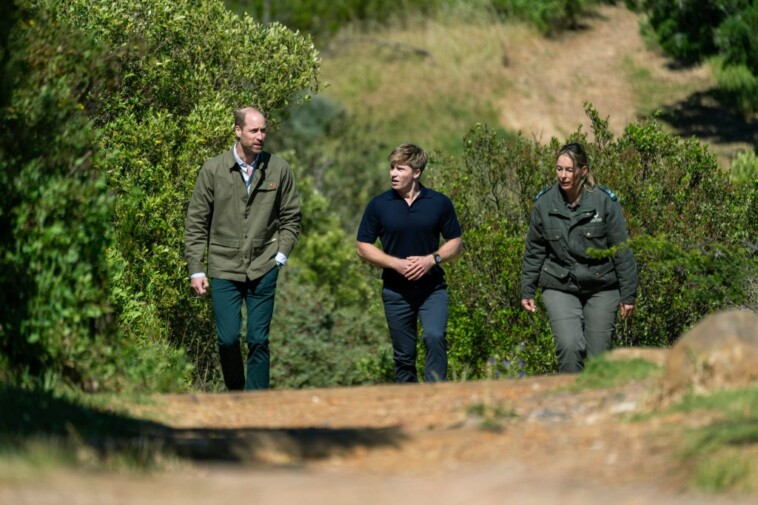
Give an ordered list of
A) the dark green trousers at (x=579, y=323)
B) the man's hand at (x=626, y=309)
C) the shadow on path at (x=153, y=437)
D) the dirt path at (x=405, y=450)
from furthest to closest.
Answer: the man's hand at (x=626, y=309), the dark green trousers at (x=579, y=323), the shadow on path at (x=153, y=437), the dirt path at (x=405, y=450)

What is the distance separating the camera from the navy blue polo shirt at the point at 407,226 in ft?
29.6

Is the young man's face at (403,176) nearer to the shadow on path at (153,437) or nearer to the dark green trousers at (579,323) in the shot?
the dark green trousers at (579,323)

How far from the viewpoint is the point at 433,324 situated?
29.5 ft

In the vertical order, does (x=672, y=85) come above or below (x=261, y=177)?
above

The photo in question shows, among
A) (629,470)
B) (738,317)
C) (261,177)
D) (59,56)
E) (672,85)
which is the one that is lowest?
(629,470)

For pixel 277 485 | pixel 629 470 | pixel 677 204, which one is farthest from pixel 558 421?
pixel 677 204

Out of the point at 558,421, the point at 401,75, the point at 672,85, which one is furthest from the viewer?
the point at 401,75

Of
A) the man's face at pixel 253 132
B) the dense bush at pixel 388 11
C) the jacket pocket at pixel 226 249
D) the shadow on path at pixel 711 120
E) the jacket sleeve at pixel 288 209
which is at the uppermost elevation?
the dense bush at pixel 388 11

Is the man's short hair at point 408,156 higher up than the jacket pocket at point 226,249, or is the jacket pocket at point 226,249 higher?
the man's short hair at point 408,156

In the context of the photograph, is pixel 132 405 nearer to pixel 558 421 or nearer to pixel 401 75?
pixel 558 421

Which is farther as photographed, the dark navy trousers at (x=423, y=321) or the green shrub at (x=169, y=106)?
the green shrub at (x=169, y=106)

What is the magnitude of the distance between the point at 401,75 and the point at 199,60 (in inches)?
991

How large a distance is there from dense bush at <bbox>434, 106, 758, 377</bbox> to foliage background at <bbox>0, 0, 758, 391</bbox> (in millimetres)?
23

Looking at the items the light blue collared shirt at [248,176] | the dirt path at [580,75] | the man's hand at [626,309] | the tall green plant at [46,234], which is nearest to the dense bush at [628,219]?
the man's hand at [626,309]
